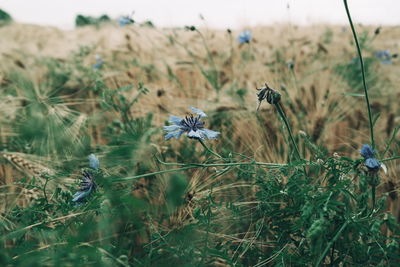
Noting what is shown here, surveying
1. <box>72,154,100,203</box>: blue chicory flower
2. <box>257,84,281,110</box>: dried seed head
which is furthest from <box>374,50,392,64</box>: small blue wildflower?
<box>72,154,100,203</box>: blue chicory flower

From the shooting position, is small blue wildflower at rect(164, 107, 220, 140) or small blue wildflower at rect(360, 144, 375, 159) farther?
small blue wildflower at rect(164, 107, 220, 140)

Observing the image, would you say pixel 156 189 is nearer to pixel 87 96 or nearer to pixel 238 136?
pixel 238 136

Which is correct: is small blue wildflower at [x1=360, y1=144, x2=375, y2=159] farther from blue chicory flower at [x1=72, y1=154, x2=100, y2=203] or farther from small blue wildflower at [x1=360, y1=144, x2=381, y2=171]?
blue chicory flower at [x1=72, y1=154, x2=100, y2=203]

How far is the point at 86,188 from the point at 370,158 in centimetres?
57

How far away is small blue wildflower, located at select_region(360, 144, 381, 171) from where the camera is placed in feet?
2.36

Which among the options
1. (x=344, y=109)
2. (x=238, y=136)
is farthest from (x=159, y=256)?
(x=344, y=109)

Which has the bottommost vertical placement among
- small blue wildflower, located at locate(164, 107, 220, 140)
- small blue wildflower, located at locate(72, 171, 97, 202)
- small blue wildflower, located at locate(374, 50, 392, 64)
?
small blue wildflower, located at locate(72, 171, 97, 202)

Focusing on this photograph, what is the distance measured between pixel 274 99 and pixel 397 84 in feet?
5.04

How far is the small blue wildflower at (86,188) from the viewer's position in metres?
0.80

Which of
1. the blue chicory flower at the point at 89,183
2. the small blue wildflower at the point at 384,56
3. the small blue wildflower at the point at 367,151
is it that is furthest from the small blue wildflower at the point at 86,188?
the small blue wildflower at the point at 384,56

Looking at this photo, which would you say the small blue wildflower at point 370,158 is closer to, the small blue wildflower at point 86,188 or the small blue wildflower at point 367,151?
the small blue wildflower at point 367,151

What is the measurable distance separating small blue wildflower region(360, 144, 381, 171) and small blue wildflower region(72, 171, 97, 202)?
1.78 feet

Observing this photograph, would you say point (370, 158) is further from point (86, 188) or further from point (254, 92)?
point (254, 92)

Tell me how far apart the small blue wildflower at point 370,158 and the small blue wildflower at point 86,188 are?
21.3 inches
